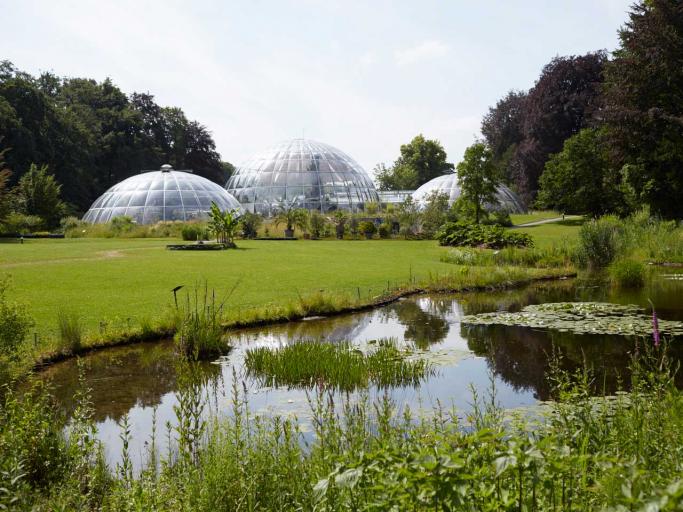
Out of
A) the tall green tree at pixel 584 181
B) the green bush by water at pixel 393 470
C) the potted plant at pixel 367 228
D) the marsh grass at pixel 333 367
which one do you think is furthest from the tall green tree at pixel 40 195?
the green bush by water at pixel 393 470

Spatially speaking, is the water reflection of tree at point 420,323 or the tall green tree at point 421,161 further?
the tall green tree at point 421,161

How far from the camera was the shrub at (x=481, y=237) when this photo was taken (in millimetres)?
27016

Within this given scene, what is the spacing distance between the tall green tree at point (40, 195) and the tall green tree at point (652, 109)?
3300 cm

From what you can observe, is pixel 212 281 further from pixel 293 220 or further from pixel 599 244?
pixel 293 220

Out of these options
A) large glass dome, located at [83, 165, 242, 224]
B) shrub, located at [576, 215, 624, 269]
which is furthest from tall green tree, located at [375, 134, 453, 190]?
shrub, located at [576, 215, 624, 269]

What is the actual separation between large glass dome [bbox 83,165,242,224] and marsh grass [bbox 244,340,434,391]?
3699 cm

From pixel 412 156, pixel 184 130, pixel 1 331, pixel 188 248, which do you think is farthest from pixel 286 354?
pixel 412 156

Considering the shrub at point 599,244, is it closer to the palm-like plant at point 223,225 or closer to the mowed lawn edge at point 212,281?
the mowed lawn edge at point 212,281

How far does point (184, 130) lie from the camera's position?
6950 centimetres

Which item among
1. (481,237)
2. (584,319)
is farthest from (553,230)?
(584,319)

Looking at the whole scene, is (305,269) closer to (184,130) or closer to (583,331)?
(583,331)

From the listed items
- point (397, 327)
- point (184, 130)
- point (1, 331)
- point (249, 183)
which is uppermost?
point (184, 130)

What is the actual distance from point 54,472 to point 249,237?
32.5 m

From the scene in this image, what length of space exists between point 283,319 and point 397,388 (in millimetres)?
5220
